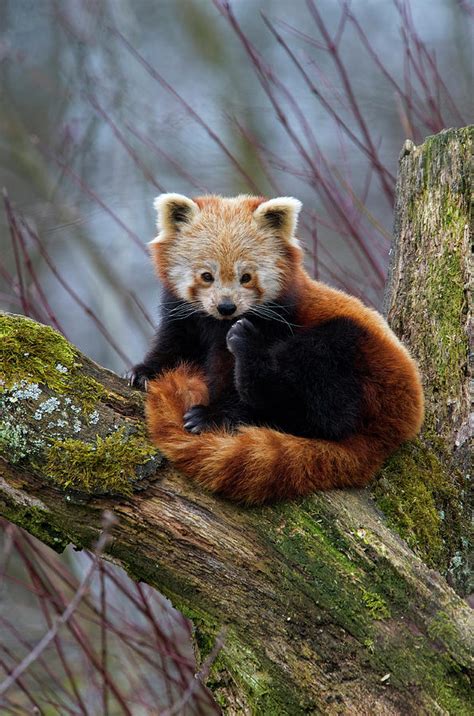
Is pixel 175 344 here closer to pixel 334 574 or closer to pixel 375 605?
pixel 334 574

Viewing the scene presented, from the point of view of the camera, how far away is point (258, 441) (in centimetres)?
271

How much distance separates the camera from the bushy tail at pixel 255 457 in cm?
259

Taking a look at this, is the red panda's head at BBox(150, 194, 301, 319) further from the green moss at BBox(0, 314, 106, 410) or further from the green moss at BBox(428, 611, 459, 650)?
the green moss at BBox(428, 611, 459, 650)

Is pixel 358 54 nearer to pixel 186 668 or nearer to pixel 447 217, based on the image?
pixel 447 217

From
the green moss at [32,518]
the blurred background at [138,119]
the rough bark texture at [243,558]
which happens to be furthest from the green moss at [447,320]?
the blurred background at [138,119]

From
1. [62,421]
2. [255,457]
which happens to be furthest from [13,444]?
[255,457]

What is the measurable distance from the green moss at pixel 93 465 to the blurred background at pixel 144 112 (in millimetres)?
4203

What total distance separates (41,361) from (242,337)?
0.73 metres

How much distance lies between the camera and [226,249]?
3.15 metres

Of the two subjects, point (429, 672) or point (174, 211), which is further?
point (174, 211)

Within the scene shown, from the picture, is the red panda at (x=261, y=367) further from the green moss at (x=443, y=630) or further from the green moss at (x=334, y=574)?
the green moss at (x=443, y=630)

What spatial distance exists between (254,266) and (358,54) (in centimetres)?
607

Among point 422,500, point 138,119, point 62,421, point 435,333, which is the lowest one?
point 62,421

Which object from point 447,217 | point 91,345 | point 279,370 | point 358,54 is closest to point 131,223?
point 91,345
